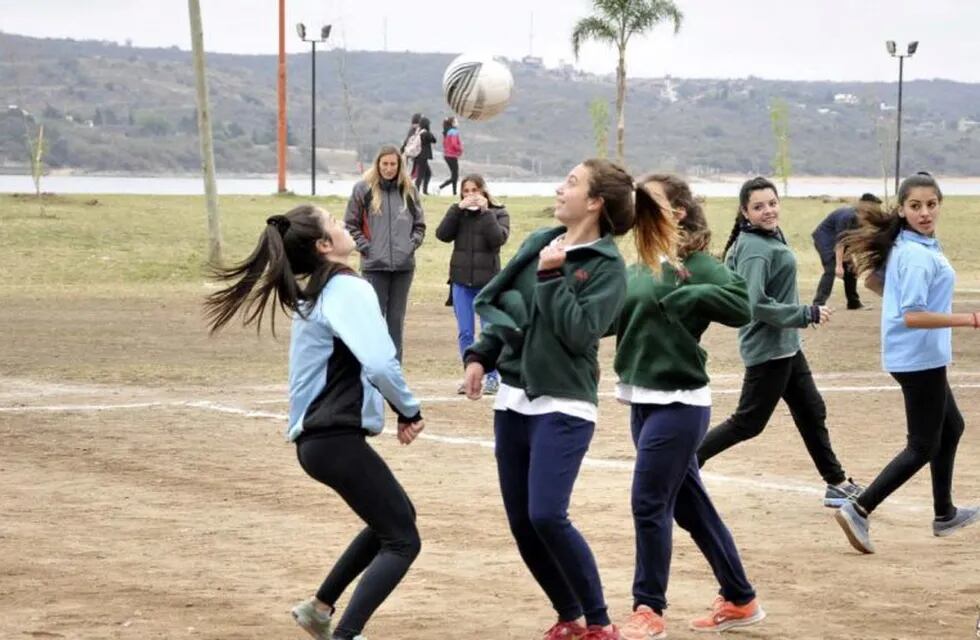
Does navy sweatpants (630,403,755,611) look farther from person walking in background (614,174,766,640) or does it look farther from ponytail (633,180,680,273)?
ponytail (633,180,680,273)

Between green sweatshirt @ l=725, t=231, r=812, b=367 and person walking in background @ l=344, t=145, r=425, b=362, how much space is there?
19.0 ft

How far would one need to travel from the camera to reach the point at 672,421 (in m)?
7.01

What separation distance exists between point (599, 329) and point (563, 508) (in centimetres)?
64

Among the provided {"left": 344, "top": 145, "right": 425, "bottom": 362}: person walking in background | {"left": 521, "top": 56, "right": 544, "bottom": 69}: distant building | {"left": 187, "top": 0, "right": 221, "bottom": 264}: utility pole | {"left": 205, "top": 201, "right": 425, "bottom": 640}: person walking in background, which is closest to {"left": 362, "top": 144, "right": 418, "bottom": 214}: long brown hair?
{"left": 344, "top": 145, "right": 425, "bottom": 362}: person walking in background

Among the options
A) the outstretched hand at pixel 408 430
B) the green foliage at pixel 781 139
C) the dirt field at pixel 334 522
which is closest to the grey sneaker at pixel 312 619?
the dirt field at pixel 334 522

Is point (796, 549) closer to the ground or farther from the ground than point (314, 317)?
closer to the ground

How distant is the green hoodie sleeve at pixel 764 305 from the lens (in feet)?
29.0

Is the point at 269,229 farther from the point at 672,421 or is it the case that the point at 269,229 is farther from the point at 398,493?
the point at 672,421

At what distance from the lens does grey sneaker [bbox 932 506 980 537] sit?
9.10m

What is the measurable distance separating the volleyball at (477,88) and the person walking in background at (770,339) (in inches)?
516

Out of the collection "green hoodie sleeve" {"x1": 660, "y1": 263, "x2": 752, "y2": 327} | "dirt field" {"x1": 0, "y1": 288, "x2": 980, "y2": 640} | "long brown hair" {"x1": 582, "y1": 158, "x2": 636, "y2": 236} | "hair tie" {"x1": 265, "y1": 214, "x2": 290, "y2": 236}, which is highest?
"long brown hair" {"x1": 582, "y1": 158, "x2": 636, "y2": 236}

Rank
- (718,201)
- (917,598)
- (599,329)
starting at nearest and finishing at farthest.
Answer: (599,329), (917,598), (718,201)

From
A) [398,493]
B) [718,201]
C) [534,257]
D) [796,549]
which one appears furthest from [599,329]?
[718,201]

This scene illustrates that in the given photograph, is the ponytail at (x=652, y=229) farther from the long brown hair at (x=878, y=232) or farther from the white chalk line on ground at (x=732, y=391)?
the white chalk line on ground at (x=732, y=391)
